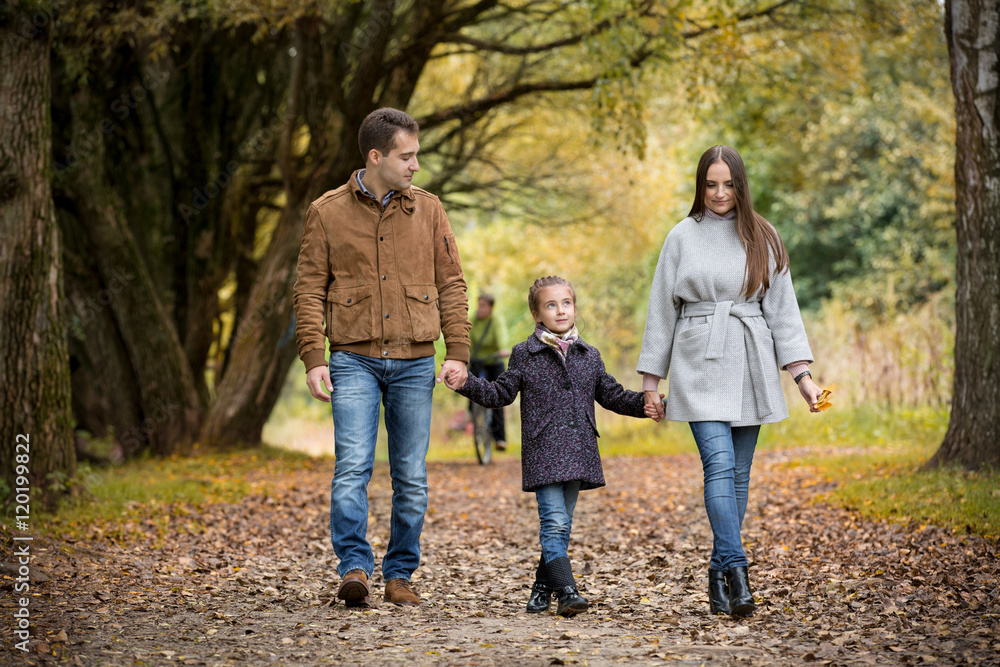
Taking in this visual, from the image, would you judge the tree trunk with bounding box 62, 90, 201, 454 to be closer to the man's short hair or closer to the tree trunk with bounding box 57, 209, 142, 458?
the tree trunk with bounding box 57, 209, 142, 458

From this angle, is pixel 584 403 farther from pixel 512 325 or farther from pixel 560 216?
pixel 512 325

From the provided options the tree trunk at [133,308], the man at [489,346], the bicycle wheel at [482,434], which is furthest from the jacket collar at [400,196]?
the bicycle wheel at [482,434]

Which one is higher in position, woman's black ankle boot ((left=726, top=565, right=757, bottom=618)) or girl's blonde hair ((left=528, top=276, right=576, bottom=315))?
girl's blonde hair ((left=528, top=276, right=576, bottom=315))

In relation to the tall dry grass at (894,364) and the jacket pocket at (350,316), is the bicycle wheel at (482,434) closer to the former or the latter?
the tall dry grass at (894,364)

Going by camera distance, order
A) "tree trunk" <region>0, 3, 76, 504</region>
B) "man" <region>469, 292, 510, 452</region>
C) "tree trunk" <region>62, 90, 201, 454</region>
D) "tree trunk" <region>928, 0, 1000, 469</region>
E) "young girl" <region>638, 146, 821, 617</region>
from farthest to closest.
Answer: "man" <region>469, 292, 510, 452</region> < "tree trunk" <region>62, 90, 201, 454</region> < "tree trunk" <region>928, 0, 1000, 469</region> < "tree trunk" <region>0, 3, 76, 504</region> < "young girl" <region>638, 146, 821, 617</region>

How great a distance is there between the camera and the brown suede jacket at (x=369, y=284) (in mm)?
4172

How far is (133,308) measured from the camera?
10.4 metres

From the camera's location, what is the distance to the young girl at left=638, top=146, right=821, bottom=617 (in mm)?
4074

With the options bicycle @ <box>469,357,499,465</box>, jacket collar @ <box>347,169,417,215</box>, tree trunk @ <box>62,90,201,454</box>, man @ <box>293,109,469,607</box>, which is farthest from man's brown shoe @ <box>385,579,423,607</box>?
tree trunk @ <box>62,90,201,454</box>

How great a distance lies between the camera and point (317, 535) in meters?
6.67

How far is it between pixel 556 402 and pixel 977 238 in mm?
3843

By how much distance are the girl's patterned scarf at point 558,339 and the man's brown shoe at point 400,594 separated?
1.26 metres

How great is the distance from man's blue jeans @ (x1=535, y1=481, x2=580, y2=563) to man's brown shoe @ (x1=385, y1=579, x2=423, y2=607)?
643 millimetres

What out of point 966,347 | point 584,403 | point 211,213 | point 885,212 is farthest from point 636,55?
point 885,212
